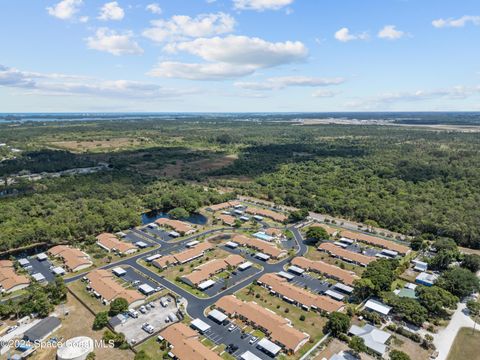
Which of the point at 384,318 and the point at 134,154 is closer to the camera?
the point at 384,318

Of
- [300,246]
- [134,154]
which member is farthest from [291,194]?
[134,154]

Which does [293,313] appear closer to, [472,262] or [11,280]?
[472,262]

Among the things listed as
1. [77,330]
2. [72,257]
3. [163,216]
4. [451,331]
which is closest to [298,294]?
[451,331]

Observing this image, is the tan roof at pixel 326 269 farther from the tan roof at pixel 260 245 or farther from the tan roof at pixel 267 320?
the tan roof at pixel 267 320

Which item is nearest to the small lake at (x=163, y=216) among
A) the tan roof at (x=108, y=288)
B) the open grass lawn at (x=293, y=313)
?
the tan roof at (x=108, y=288)

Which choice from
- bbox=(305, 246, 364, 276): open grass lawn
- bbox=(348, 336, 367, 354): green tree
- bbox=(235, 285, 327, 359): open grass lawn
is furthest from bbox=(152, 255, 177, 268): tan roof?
bbox=(348, 336, 367, 354): green tree

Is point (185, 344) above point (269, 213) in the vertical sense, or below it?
below

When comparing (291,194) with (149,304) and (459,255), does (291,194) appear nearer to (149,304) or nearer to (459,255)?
(459,255)
